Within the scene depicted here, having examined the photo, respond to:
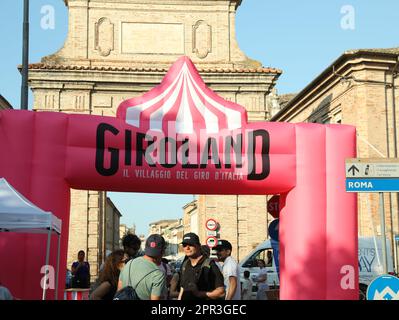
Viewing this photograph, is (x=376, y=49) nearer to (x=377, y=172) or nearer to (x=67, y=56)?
(x=67, y=56)

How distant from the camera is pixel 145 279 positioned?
22.0ft

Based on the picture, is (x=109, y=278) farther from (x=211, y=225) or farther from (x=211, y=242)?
(x=211, y=225)

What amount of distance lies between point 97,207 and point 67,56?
21.3 feet

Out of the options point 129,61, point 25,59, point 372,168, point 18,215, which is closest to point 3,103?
point 129,61

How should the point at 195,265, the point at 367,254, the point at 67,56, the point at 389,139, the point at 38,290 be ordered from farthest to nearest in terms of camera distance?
the point at 67,56
the point at 389,139
the point at 367,254
the point at 38,290
the point at 195,265

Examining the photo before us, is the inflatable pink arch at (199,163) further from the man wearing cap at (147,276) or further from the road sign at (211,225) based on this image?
the road sign at (211,225)

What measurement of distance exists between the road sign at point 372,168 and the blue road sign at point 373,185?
60mm

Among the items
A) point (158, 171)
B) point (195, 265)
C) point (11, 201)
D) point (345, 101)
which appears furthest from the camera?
point (345, 101)

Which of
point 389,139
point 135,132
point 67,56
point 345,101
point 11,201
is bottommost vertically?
point 11,201

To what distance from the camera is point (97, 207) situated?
25.8 m

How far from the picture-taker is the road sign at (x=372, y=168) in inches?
359

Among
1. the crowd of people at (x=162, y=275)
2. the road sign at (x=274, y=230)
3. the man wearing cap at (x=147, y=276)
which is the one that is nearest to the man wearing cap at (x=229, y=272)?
the crowd of people at (x=162, y=275)

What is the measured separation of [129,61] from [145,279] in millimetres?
21015

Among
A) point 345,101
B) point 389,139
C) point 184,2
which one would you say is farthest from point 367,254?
point 184,2
